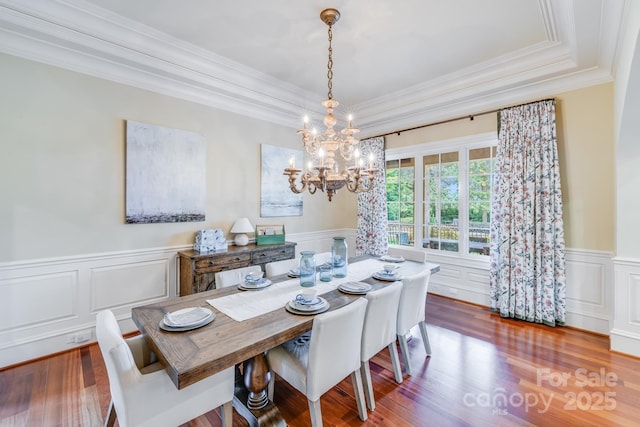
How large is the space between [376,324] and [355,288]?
308mm

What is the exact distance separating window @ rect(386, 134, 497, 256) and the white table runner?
2.17 metres

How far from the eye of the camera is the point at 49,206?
8.32 feet

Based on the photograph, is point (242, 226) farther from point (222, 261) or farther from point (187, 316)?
point (187, 316)

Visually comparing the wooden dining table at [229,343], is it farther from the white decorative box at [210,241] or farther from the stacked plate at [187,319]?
the white decorative box at [210,241]

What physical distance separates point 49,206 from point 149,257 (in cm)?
98

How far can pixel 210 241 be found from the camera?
332 centimetres

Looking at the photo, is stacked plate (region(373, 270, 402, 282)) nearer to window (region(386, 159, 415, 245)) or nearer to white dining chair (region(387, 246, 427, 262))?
white dining chair (region(387, 246, 427, 262))

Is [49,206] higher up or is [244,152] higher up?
[244,152]

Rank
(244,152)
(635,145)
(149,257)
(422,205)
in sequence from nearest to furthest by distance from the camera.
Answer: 1. (635,145)
2. (149,257)
3. (244,152)
4. (422,205)

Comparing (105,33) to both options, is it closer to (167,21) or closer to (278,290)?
(167,21)

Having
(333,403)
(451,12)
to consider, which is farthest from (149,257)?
(451,12)

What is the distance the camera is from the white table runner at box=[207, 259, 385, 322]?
1810 mm

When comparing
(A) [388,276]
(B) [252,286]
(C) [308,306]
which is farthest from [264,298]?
(A) [388,276]

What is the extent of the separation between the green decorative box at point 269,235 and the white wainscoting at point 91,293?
3.33ft
